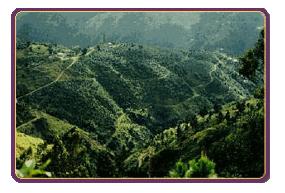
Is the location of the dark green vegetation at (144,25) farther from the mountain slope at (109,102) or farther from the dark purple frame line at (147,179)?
the mountain slope at (109,102)

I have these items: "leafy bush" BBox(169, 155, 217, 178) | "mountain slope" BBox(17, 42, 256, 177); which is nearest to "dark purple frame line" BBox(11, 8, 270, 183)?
"leafy bush" BBox(169, 155, 217, 178)

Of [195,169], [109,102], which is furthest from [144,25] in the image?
[195,169]

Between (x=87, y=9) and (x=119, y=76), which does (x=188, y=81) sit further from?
(x=87, y=9)

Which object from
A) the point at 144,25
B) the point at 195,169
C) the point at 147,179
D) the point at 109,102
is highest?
the point at 144,25

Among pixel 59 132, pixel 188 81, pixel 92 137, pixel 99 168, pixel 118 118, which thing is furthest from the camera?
pixel 188 81

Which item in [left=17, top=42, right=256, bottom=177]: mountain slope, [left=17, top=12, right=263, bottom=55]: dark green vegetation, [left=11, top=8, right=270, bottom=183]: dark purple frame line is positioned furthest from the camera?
[left=17, top=12, right=263, bottom=55]: dark green vegetation

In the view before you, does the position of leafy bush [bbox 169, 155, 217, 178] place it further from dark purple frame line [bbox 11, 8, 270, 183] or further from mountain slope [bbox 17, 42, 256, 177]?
mountain slope [bbox 17, 42, 256, 177]

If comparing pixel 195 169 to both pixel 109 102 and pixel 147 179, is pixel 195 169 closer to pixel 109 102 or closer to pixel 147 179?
pixel 147 179

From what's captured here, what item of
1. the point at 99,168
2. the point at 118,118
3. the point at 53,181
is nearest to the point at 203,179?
the point at 99,168

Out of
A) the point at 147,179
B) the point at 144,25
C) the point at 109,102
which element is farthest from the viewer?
the point at 109,102

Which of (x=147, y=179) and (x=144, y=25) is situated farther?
(x=144, y=25)

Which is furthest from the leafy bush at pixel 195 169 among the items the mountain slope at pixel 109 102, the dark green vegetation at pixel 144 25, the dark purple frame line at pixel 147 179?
the dark green vegetation at pixel 144 25
